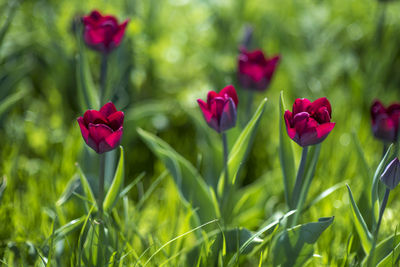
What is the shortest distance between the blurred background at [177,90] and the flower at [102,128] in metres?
0.31

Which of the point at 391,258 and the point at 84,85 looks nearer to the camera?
the point at 391,258

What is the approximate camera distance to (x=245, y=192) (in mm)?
1207

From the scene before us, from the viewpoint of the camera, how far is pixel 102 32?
1009 millimetres

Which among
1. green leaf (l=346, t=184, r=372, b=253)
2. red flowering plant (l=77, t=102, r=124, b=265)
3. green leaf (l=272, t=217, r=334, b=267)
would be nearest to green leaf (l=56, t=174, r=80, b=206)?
red flowering plant (l=77, t=102, r=124, b=265)

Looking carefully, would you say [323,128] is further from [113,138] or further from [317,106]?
[113,138]

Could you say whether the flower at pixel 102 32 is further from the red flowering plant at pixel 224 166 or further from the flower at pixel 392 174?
the flower at pixel 392 174

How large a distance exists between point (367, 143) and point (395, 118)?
0.65m

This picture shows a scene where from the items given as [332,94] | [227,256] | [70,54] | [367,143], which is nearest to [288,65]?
[332,94]

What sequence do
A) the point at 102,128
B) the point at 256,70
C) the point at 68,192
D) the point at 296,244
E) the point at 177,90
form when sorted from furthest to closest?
the point at 177,90, the point at 256,70, the point at 68,192, the point at 296,244, the point at 102,128

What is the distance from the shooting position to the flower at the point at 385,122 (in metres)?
0.90

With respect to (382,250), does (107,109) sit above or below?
above

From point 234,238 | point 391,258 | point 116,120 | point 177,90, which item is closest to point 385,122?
point 391,258

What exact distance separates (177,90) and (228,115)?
2.79 ft

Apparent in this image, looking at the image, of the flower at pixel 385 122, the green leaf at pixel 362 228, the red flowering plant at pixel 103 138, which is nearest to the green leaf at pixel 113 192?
the red flowering plant at pixel 103 138
